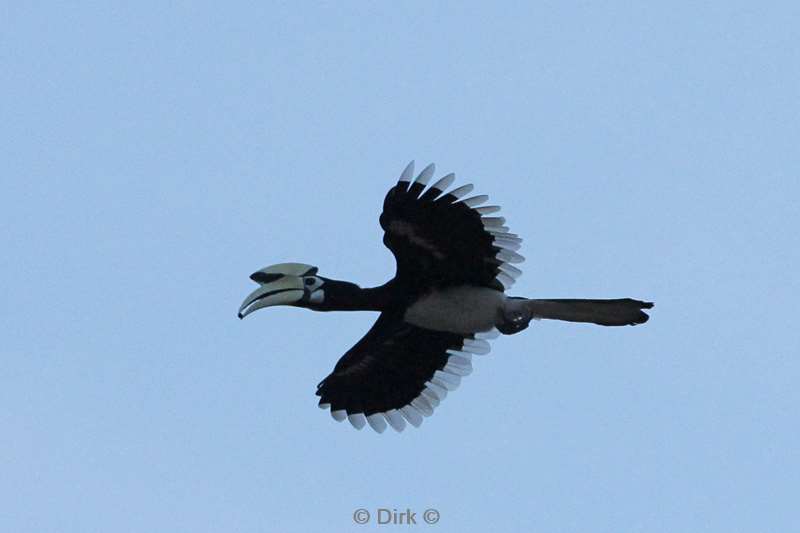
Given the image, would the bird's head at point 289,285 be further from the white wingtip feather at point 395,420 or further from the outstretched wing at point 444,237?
the white wingtip feather at point 395,420

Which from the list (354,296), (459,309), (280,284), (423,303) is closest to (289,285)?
(280,284)

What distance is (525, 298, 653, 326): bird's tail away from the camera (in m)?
11.1

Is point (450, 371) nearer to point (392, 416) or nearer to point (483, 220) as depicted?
point (392, 416)

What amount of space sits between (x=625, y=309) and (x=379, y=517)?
2251 mm

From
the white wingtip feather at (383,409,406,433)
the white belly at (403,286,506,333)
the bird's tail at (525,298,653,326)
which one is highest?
the white belly at (403,286,506,333)

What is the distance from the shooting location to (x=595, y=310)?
1108cm

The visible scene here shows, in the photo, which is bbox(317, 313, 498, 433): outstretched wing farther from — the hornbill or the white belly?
the white belly

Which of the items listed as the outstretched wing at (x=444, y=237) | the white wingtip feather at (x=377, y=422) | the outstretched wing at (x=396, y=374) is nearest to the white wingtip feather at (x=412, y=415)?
the outstretched wing at (x=396, y=374)

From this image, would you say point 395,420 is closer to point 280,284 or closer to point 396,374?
point 396,374

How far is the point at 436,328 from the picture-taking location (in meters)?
11.4

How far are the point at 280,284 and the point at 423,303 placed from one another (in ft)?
3.39

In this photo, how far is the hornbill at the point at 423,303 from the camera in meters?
10.7

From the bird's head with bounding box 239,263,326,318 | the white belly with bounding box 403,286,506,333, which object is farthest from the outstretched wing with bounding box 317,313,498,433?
the bird's head with bounding box 239,263,326,318

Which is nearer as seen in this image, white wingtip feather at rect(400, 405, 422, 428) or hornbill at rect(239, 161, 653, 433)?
hornbill at rect(239, 161, 653, 433)
